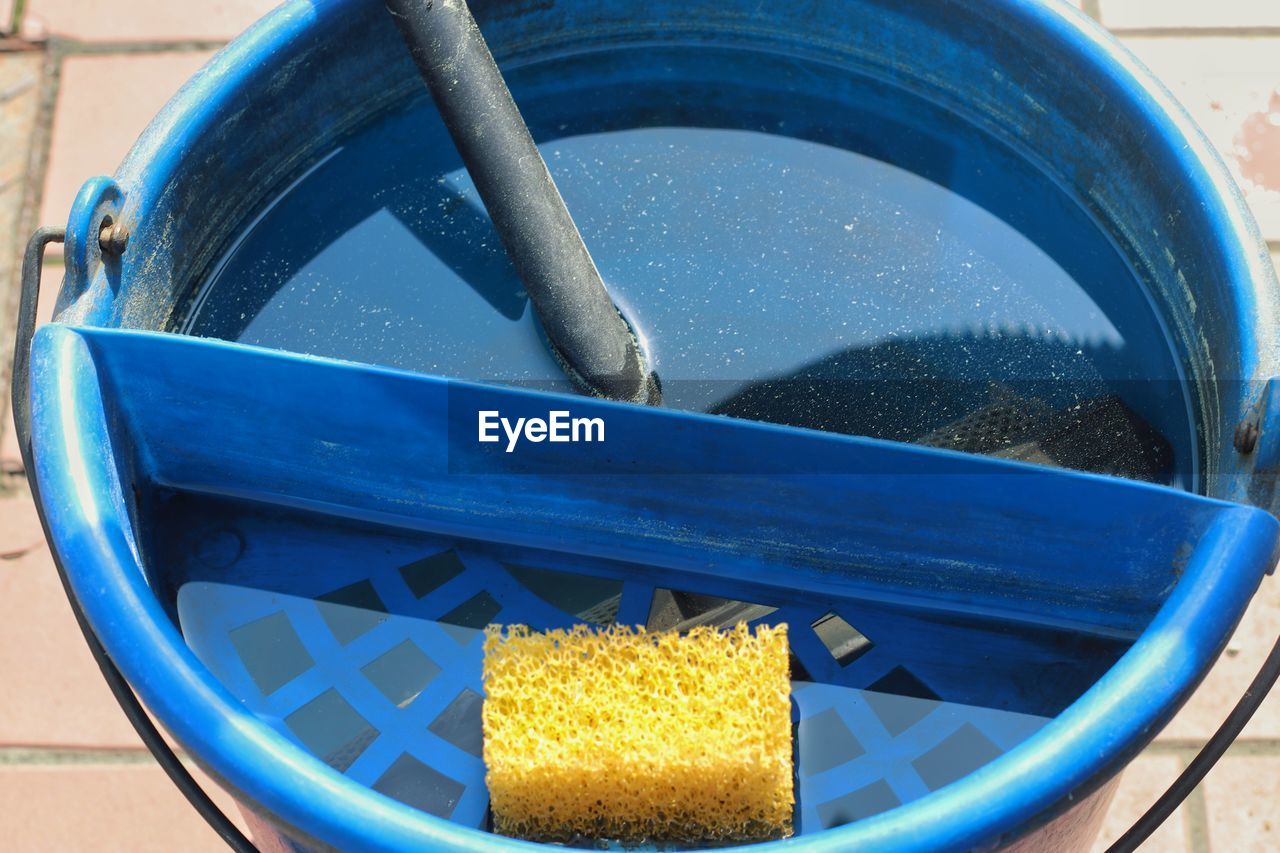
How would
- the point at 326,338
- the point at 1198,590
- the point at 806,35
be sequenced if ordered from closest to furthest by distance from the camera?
1. the point at 1198,590
2. the point at 326,338
3. the point at 806,35

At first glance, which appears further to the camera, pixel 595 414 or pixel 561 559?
pixel 561 559

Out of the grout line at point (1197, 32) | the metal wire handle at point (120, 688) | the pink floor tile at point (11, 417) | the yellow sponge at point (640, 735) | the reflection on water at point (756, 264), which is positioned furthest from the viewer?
the grout line at point (1197, 32)

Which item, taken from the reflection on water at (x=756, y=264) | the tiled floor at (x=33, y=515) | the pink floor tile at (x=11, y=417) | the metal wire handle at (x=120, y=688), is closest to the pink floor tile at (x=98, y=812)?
the tiled floor at (x=33, y=515)

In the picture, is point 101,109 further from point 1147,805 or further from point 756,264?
point 1147,805

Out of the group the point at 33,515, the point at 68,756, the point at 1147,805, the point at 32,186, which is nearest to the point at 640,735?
the point at 1147,805

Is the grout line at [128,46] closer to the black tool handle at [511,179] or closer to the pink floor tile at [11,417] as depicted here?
the pink floor tile at [11,417]

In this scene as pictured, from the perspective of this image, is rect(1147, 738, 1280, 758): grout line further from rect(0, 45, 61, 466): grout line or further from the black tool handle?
rect(0, 45, 61, 466): grout line

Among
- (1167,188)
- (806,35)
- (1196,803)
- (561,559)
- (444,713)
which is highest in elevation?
(806,35)

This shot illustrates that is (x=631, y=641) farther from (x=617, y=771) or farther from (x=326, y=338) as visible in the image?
(x=326, y=338)

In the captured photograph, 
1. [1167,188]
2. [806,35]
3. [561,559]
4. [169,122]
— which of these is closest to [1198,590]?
[1167,188]
